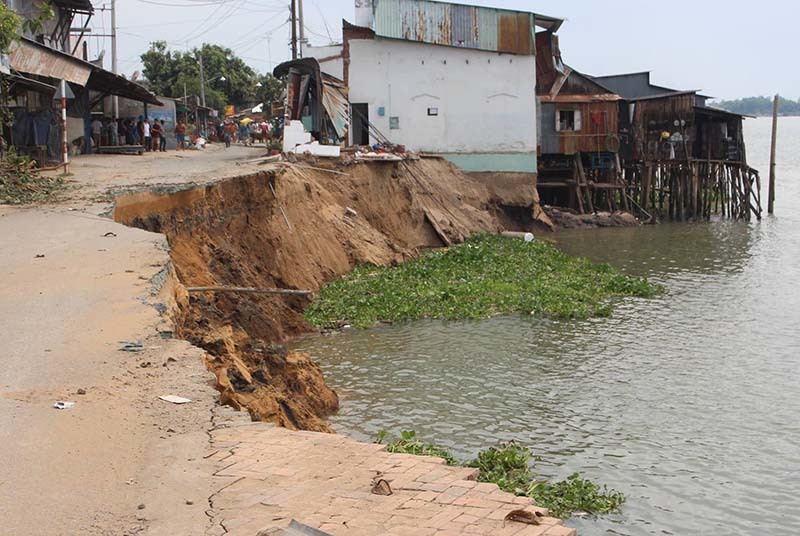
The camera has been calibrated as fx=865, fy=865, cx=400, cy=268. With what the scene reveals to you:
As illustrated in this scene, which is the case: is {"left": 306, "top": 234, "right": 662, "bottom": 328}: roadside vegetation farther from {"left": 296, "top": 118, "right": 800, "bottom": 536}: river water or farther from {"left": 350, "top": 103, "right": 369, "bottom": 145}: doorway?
{"left": 350, "top": 103, "right": 369, "bottom": 145}: doorway

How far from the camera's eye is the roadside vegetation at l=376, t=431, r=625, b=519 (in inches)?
330

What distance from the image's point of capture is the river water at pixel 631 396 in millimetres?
9148

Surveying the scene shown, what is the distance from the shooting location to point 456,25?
33.8 meters

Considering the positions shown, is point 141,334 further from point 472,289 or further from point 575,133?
point 575,133

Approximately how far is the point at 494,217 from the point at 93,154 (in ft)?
47.2

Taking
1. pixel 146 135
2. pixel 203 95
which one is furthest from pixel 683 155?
pixel 203 95

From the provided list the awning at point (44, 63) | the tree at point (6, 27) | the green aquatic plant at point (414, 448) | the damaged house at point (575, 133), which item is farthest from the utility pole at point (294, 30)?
the green aquatic plant at point (414, 448)

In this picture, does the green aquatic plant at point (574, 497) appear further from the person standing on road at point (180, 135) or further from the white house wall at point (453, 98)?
the person standing on road at point (180, 135)

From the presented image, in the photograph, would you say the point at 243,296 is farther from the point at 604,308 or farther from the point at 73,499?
the point at 73,499

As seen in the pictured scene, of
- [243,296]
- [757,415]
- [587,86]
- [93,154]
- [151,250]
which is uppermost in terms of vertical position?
[587,86]

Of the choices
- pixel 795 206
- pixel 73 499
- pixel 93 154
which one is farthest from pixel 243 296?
pixel 795 206

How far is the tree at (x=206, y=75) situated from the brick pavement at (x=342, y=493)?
54.2 m

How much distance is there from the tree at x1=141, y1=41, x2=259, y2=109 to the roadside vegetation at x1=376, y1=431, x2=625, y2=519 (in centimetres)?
5187

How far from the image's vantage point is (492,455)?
9.34m
